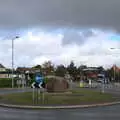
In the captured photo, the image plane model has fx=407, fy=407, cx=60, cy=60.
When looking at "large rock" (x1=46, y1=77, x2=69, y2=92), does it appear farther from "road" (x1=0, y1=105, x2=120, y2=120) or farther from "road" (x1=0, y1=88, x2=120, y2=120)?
"road" (x1=0, y1=105, x2=120, y2=120)

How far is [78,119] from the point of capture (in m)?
22.6

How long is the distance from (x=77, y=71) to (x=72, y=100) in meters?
Result: 144

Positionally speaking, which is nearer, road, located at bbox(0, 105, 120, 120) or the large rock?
road, located at bbox(0, 105, 120, 120)

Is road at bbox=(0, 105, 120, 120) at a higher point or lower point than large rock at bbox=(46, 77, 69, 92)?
lower

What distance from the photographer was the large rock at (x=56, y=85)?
168 ft

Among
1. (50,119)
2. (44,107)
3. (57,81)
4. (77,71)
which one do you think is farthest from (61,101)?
(77,71)

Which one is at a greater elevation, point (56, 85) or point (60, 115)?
point (56, 85)

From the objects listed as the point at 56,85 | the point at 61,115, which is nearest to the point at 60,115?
the point at 61,115

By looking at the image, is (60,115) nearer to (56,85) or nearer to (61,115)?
(61,115)

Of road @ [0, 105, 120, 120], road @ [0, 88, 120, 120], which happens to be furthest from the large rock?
road @ [0, 105, 120, 120]

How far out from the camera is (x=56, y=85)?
170 feet

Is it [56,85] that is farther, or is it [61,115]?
[56,85]

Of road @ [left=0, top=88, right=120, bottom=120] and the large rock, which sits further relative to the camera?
the large rock

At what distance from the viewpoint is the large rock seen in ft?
168
